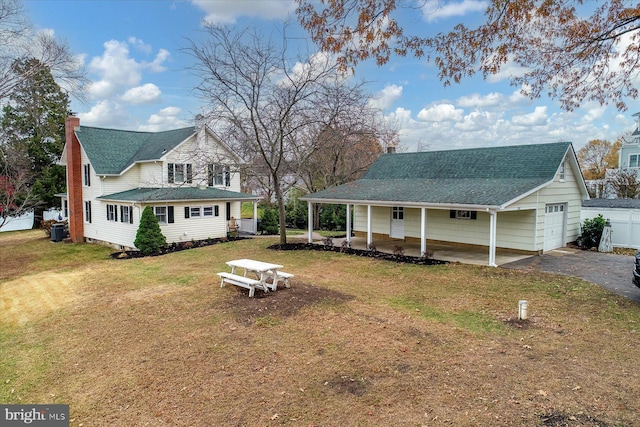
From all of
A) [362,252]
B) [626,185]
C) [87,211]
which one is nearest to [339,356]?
[362,252]

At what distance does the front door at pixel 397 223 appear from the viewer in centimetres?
1856

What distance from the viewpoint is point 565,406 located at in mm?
4730

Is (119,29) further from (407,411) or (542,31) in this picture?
(407,411)

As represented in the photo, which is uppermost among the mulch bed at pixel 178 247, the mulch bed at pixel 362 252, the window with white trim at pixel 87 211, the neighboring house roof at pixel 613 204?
the neighboring house roof at pixel 613 204

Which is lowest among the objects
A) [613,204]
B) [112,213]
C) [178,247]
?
[178,247]

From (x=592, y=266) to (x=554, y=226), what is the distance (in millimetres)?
3432

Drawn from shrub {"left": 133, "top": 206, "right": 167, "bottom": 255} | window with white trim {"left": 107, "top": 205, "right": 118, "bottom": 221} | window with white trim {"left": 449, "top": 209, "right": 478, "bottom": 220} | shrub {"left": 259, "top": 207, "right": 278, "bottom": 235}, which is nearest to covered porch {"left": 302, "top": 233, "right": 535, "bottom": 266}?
window with white trim {"left": 449, "top": 209, "right": 478, "bottom": 220}

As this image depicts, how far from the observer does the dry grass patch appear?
15.9 ft

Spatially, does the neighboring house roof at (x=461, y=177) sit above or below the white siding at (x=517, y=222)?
above

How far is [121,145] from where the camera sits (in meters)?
24.8

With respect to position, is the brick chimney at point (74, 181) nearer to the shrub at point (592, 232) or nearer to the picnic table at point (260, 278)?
the picnic table at point (260, 278)

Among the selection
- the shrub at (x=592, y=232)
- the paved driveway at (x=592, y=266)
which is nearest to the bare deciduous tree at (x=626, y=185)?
the shrub at (x=592, y=232)

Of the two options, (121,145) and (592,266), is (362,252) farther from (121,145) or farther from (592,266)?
(121,145)

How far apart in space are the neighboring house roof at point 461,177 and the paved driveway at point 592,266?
2.45 metres
